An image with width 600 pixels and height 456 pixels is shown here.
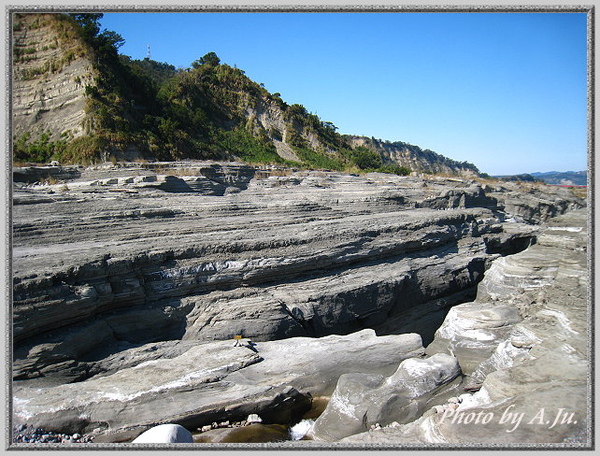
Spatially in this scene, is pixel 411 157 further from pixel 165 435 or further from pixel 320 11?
pixel 165 435

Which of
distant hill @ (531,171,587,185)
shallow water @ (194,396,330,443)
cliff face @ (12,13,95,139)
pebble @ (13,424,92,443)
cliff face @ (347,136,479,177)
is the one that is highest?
cliff face @ (347,136,479,177)

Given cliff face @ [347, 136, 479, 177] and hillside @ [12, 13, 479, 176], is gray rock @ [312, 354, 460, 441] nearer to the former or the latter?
hillside @ [12, 13, 479, 176]

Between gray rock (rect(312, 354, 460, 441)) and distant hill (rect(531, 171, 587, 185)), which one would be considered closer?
distant hill (rect(531, 171, 587, 185))

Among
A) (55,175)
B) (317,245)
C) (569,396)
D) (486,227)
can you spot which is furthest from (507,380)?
(55,175)

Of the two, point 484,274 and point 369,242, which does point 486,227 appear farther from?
point 369,242

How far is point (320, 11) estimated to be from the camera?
4246 mm

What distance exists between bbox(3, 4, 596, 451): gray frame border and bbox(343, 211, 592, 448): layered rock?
0.07 meters

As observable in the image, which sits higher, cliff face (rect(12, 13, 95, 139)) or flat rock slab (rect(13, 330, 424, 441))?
cliff face (rect(12, 13, 95, 139))

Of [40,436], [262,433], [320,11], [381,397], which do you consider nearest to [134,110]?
[320,11]

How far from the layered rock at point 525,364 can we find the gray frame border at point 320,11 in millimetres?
66

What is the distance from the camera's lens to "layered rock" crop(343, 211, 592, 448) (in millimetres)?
3738

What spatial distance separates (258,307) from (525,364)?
377 cm

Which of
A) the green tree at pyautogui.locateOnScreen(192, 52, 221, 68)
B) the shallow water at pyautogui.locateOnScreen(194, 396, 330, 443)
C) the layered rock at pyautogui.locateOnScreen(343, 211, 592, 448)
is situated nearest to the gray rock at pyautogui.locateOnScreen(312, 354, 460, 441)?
the shallow water at pyautogui.locateOnScreen(194, 396, 330, 443)

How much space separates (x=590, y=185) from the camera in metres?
4.16
